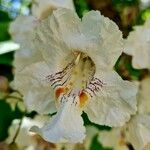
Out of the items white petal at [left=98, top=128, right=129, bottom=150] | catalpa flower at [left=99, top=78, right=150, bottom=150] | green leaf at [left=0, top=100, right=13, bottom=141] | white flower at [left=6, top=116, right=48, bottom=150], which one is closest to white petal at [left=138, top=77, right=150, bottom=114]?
catalpa flower at [left=99, top=78, right=150, bottom=150]

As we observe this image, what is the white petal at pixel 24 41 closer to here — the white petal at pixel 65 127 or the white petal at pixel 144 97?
the white petal at pixel 65 127

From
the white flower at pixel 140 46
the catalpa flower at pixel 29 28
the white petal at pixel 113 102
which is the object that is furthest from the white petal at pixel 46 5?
the white petal at pixel 113 102

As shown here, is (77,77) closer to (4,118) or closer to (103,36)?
(103,36)

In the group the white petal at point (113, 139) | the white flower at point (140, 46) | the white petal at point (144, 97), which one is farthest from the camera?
the white petal at point (113, 139)

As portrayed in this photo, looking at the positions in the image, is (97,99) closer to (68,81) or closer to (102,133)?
(68,81)

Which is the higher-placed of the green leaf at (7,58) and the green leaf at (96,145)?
the green leaf at (7,58)

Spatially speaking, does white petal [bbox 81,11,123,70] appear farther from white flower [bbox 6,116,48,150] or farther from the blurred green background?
white flower [bbox 6,116,48,150]

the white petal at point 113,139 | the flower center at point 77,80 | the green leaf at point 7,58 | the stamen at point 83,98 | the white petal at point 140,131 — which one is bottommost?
the white petal at point 113,139

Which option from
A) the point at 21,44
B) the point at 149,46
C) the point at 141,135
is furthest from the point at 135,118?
the point at 21,44
